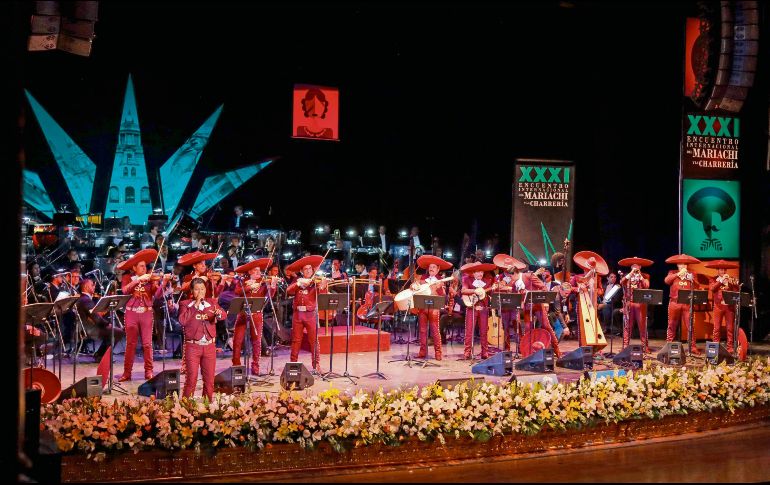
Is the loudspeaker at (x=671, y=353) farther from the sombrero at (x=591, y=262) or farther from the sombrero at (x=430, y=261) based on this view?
the sombrero at (x=430, y=261)

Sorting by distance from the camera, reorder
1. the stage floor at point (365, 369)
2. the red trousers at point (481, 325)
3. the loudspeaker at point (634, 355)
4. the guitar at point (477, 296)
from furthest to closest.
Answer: the red trousers at point (481, 325) < the guitar at point (477, 296) < the loudspeaker at point (634, 355) < the stage floor at point (365, 369)

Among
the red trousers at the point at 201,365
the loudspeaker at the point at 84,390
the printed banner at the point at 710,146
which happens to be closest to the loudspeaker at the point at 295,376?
the red trousers at the point at 201,365

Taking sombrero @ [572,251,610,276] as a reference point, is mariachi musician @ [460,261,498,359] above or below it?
below

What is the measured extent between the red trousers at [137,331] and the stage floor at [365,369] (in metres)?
0.26

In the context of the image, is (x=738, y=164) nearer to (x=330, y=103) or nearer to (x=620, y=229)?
(x=620, y=229)

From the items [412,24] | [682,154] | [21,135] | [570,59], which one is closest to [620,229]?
[682,154]

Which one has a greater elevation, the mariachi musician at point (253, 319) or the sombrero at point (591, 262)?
the sombrero at point (591, 262)

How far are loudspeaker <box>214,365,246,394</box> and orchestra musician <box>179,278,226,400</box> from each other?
1.21ft

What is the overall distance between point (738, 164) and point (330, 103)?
30.7ft

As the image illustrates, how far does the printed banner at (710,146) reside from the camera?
15.4 meters

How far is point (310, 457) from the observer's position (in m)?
7.27

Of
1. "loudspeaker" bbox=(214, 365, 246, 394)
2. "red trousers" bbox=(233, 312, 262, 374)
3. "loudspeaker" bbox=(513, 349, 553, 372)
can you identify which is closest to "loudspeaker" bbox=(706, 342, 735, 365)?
"loudspeaker" bbox=(513, 349, 553, 372)

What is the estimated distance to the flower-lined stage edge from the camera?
6.86m

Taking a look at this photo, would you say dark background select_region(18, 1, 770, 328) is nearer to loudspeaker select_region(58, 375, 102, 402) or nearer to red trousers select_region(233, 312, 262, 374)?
red trousers select_region(233, 312, 262, 374)
